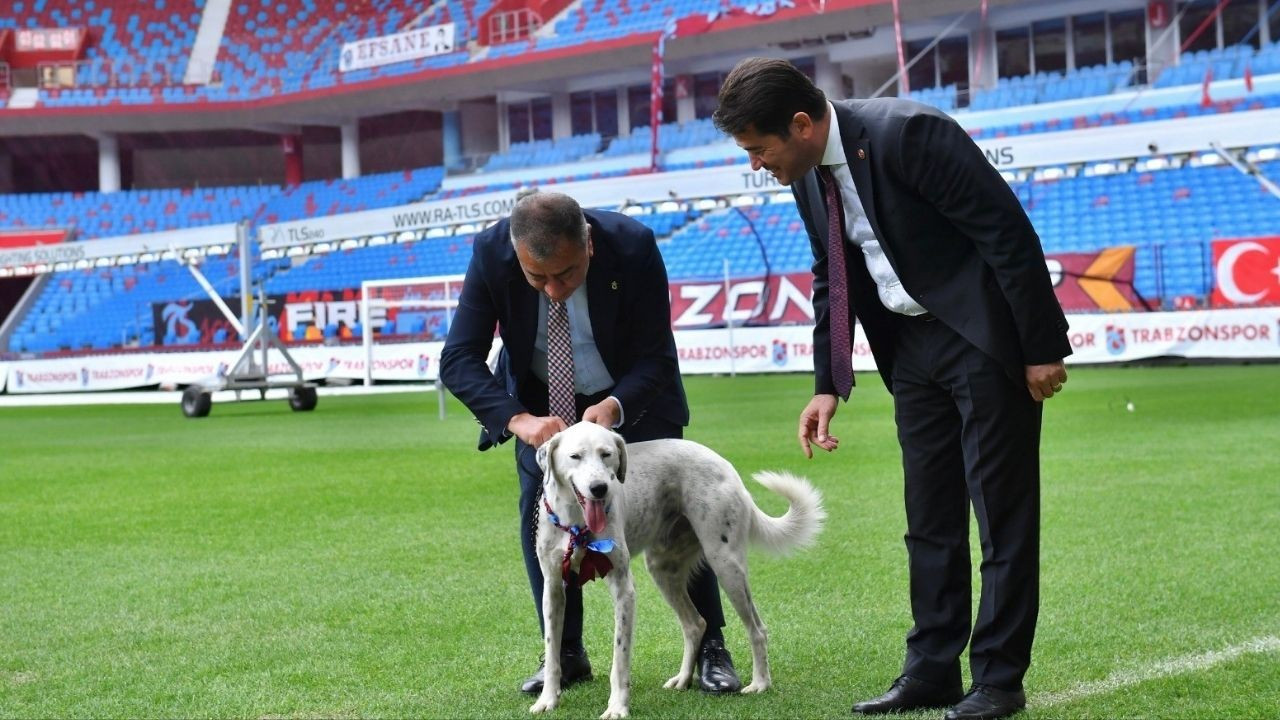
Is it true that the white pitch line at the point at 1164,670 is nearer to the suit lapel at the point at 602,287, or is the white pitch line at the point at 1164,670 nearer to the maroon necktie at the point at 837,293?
the maroon necktie at the point at 837,293

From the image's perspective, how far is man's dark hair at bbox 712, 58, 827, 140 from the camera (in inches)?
146

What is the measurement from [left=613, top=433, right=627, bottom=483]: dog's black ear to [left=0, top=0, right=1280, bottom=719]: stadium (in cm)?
70

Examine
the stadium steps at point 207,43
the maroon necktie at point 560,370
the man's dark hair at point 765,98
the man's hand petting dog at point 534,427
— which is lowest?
the man's hand petting dog at point 534,427

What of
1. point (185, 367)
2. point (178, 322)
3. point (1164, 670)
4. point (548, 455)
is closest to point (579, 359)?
point (548, 455)

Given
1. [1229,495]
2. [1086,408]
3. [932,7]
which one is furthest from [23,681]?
[932,7]

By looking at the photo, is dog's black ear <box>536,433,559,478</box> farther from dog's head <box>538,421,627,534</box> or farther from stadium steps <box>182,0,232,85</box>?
stadium steps <box>182,0,232,85</box>

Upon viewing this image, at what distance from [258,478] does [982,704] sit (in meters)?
8.88

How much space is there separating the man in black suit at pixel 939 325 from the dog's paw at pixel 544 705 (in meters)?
0.93

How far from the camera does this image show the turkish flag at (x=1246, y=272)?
23.7m

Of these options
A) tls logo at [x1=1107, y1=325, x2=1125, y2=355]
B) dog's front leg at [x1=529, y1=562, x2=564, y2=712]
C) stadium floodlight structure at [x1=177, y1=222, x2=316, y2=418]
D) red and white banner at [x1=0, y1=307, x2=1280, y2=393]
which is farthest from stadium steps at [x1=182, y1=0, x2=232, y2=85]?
dog's front leg at [x1=529, y1=562, x2=564, y2=712]

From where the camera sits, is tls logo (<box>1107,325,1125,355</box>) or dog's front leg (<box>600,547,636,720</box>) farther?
tls logo (<box>1107,325,1125,355</box>)

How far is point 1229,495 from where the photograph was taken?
8453mm

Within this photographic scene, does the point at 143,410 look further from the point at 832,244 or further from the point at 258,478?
the point at 832,244

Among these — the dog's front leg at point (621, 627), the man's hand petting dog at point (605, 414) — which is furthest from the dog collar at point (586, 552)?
the man's hand petting dog at point (605, 414)
